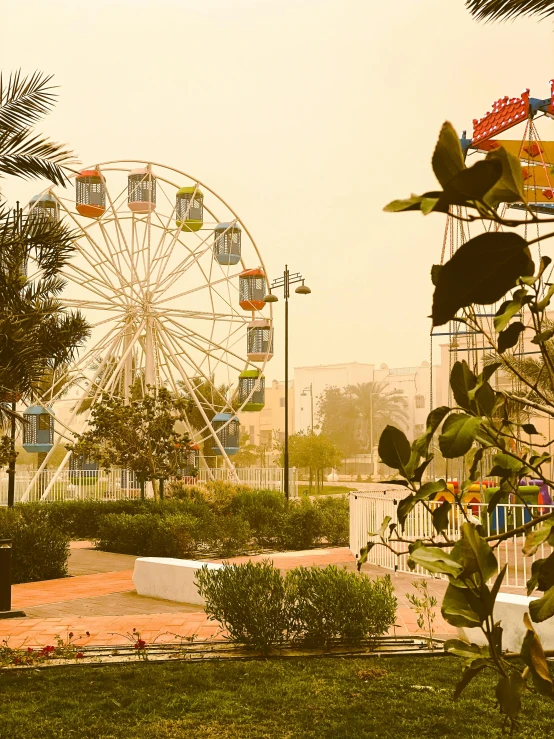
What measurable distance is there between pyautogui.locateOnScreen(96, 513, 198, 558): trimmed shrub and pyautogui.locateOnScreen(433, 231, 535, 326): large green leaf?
1378cm

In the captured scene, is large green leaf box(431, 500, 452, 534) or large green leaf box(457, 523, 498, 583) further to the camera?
large green leaf box(431, 500, 452, 534)

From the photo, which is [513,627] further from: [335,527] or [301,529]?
[335,527]

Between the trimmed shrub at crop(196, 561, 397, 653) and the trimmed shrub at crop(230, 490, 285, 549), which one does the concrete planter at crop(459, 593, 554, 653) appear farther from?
the trimmed shrub at crop(230, 490, 285, 549)

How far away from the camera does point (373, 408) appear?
3629 inches

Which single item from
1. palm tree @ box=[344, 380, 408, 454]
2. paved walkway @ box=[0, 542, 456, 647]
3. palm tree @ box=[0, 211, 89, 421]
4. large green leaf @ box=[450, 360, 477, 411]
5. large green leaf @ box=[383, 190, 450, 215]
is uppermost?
palm tree @ box=[344, 380, 408, 454]

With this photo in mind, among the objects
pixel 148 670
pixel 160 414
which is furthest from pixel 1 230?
pixel 160 414

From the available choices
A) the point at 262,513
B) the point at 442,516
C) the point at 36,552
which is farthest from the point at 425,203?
→ the point at 262,513

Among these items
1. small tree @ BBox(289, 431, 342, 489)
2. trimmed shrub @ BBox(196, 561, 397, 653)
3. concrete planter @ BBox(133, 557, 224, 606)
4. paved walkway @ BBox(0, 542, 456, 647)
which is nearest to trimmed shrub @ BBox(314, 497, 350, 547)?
paved walkway @ BBox(0, 542, 456, 647)

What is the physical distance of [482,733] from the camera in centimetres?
481

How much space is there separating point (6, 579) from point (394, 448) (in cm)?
847

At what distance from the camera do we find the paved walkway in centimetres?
775

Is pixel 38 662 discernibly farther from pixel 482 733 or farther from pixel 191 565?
pixel 482 733

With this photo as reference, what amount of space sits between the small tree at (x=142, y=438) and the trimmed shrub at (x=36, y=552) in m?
6.12

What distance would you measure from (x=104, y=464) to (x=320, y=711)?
14.5m
